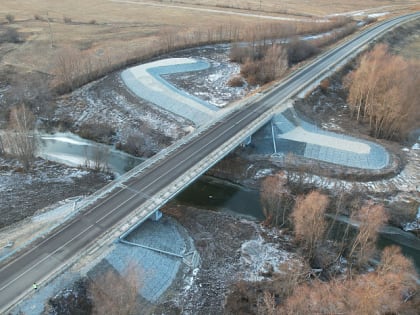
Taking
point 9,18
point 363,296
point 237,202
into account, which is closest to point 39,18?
point 9,18

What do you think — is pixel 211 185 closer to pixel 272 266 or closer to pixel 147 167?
pixel 147 167

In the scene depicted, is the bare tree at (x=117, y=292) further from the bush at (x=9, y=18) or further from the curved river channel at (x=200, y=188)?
the bush at (x=9, y=18)

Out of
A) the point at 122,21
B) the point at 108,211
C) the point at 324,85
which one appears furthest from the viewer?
the point at 122,21

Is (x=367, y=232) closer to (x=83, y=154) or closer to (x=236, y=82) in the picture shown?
(x=83, y=154)

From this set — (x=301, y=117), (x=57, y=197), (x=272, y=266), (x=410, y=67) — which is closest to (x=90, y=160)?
(x=57, y=197)

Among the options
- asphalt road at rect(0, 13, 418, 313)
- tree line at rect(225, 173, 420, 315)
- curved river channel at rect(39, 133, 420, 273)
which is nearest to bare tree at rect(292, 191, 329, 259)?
tree line at rect(225, 173, 420, 315)

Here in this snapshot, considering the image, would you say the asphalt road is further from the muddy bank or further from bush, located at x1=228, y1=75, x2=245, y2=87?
bush, located at x1=228, y1=75, x2=245, y2=87
